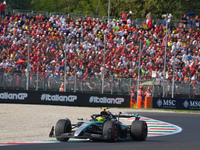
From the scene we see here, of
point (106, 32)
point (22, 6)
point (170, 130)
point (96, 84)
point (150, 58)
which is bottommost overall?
point (170, 130)

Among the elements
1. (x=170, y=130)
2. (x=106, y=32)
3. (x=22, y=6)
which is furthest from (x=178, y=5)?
(x=170, y=130)

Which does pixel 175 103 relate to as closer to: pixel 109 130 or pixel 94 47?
pixel 94 47

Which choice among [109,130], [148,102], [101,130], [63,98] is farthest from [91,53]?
[109,130]

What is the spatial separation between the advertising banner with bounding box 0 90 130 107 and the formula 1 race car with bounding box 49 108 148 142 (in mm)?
15590

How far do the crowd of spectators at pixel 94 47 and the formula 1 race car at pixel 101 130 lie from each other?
15.3 metres

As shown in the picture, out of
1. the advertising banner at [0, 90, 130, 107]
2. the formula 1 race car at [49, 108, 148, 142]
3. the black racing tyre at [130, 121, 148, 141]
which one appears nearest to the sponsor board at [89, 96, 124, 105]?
the advertising banner at [0, 90, 130, 107]

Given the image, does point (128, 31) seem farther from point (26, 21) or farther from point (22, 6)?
point (22, 6)

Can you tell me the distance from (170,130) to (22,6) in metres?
43.4

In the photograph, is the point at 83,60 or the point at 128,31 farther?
the point at 128,31

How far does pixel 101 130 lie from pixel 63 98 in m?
17.1

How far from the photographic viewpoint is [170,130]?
18.5 m

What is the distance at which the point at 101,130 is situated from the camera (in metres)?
13.2

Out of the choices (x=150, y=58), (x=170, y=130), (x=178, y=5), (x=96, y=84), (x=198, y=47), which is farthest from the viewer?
(x=178, y=5)

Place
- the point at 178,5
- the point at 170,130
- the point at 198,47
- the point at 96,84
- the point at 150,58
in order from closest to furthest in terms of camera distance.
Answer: the point at 170,130
the point at 96,84
the point at 150,58
the point at 198,47
the point at 178,5
